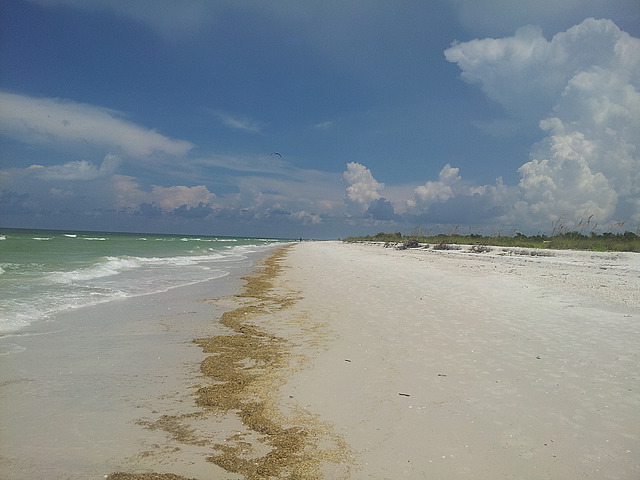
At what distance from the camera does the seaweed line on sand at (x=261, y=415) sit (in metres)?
3.40

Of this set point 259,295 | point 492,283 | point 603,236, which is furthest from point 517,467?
point 603,236

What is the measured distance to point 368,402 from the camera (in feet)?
15.5

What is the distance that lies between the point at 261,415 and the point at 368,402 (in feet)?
4.48

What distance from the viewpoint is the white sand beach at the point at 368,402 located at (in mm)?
3480

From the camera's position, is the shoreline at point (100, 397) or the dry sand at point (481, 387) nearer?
the shoreline at point (100, 397)

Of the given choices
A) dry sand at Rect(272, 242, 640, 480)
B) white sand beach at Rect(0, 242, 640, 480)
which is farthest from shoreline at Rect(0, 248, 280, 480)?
dry sand at Rect(272, 242, 640, 480)

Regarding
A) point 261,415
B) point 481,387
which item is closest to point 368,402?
point 261,415

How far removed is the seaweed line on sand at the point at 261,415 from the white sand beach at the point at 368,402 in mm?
24

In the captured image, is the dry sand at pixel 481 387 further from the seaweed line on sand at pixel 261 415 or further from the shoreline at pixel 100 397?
the shoreline at pixel 100 397

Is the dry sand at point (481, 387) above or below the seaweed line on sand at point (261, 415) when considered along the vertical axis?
above

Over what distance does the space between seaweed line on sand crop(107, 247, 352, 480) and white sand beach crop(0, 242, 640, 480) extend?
0.08 ft

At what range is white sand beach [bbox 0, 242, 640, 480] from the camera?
3.48m

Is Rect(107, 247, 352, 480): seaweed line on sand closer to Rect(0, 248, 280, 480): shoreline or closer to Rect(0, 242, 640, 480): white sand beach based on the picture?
Rect(0, 242, 640, 480): white sand beach

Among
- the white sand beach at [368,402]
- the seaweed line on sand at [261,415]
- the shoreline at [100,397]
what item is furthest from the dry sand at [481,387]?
the shoreline at [100,397]
